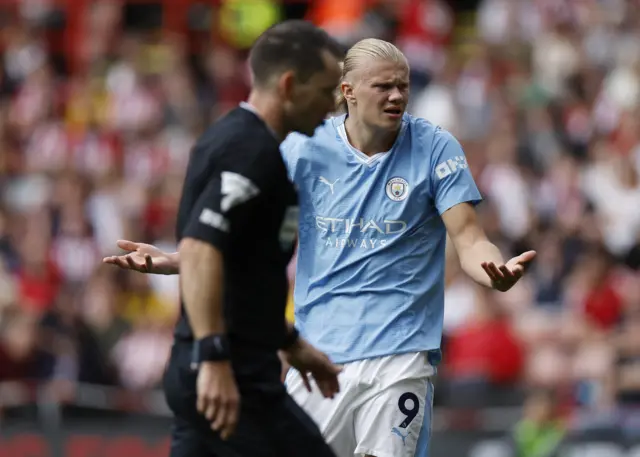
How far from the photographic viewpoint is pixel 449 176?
6.84m

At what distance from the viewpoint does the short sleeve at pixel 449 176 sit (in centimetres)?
678

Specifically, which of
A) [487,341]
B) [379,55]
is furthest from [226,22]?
[379,55]

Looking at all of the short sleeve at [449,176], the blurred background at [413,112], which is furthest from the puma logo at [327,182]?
the blurred background at [413,112]

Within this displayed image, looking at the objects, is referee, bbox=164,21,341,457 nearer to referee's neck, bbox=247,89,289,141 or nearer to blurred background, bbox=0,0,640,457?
referee's neck, bbox=247,89,289,141

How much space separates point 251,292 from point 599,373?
711cm

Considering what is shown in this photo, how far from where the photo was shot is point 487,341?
40.7 feet

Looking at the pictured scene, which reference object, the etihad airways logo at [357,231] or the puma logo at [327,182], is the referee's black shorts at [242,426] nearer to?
the etihad airways logo at [357,231]

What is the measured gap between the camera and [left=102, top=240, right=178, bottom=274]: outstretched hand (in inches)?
250

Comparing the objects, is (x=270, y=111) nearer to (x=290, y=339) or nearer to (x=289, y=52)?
(x=289, y=52)

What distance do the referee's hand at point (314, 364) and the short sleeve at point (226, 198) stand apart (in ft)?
2.58

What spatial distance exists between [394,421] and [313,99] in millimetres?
1964

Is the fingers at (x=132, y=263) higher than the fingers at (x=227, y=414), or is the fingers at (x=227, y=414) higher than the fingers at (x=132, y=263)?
the fingers at (x=132, y=263)

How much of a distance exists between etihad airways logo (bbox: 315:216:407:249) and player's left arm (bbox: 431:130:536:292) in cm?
26

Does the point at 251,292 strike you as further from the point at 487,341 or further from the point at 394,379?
the point at 487,341
